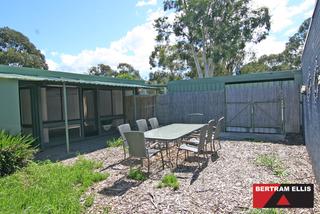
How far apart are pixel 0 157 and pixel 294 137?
9045mm

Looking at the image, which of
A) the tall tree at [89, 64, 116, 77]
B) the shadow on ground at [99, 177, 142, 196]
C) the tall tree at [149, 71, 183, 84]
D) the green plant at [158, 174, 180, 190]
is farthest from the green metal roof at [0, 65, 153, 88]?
the tall tree at [89, 64, 116, 77]

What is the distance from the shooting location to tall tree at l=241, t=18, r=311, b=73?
27.8 metres

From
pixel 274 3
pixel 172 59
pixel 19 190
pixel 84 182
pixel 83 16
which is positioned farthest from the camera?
pixel 172 59

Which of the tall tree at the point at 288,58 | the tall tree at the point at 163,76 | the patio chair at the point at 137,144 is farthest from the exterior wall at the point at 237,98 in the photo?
the tall tree at the point at 288,58

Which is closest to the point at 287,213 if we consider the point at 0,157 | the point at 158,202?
the point at 158,202

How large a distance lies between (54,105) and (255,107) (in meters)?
8.05

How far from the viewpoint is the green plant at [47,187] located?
3584 mm

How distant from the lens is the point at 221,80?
11484 millimetres

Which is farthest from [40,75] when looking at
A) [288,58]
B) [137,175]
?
[288,58]

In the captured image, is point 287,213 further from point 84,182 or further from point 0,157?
point 0,157

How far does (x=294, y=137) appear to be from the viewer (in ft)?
29.4

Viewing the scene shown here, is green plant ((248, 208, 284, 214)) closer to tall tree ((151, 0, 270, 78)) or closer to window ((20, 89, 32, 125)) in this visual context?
window ((20, 89, 32, 125))

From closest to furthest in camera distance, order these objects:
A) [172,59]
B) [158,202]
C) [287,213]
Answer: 1. [287,213]
2. [158,202]
3. [172,59]

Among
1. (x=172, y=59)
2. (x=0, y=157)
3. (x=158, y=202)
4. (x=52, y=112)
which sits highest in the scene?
(x=172, y=59)
